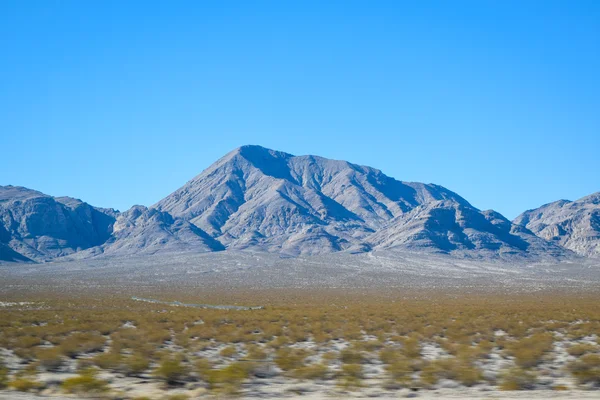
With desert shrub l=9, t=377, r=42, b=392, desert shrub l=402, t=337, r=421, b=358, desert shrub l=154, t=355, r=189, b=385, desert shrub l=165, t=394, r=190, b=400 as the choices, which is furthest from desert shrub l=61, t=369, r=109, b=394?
desert shrub l=402, t=337, r=421, b=358

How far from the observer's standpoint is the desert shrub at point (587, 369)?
45.9 feet

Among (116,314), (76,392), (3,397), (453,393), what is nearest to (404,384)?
(453,393)

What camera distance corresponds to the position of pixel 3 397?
11602 mm

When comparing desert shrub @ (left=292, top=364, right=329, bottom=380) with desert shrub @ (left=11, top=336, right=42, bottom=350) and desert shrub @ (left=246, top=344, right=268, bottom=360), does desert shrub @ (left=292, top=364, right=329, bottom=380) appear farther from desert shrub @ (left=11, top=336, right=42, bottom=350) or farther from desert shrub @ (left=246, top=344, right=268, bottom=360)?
desert shrub @ (left=11, top=336, right=42, bottom=350)

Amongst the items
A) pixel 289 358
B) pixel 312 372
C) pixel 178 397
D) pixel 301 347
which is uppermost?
pixel 178 397

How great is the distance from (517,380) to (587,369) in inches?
102

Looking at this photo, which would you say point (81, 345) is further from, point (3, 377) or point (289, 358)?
point (289, 358)

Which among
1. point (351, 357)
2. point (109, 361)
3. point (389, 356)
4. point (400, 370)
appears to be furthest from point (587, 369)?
point (109, 361)

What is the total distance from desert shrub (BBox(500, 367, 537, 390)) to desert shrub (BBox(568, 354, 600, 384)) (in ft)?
3.41

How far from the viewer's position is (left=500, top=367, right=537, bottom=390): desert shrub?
1331 centimetres

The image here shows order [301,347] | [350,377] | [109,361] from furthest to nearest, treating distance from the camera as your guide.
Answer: [301,347], [109,361], [350,377]

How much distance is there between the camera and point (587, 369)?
1507 cm

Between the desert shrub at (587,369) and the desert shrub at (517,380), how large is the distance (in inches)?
41.0

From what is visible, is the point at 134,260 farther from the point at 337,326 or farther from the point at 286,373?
the point at 286,373
